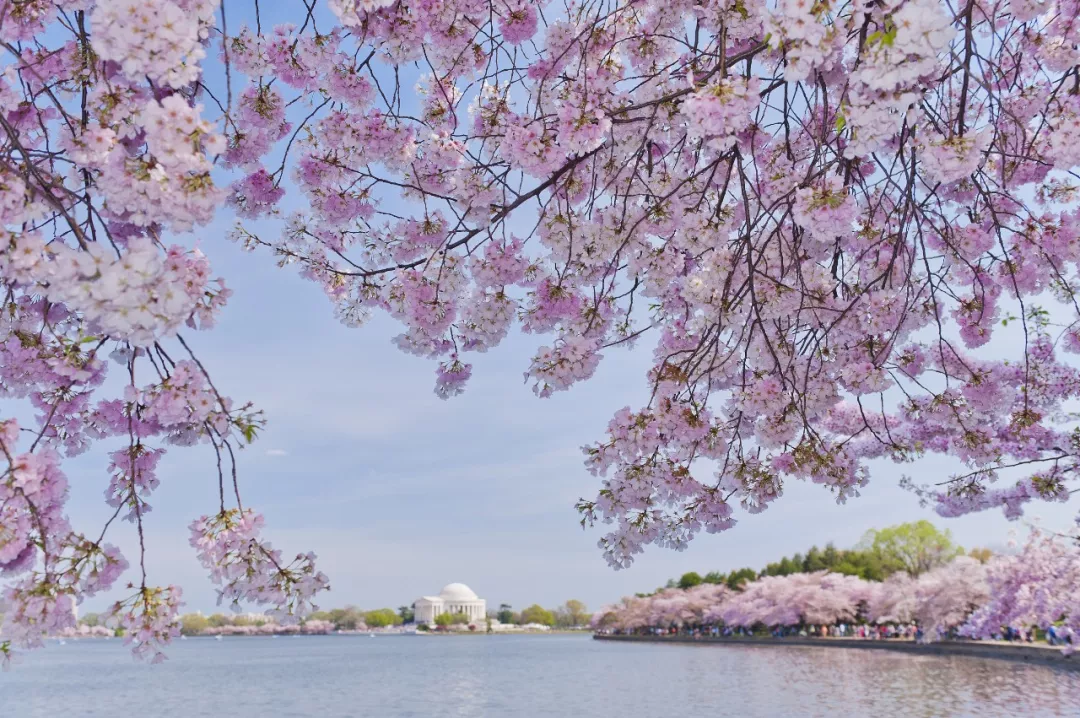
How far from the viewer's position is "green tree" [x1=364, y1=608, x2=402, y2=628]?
484ft

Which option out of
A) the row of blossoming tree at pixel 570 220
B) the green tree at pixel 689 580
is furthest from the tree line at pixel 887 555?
A: the row of blossoming tree at pixel 570 220

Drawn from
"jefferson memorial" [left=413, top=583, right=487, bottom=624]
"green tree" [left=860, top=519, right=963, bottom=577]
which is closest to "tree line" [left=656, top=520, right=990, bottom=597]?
"green tree" [left=860, top=519, right=963, bottom=577]

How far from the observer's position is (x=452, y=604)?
433 feet

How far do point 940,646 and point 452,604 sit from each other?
10785cm

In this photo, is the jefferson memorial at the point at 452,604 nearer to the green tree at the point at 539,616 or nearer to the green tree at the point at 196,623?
the green tree at the point at 539,616

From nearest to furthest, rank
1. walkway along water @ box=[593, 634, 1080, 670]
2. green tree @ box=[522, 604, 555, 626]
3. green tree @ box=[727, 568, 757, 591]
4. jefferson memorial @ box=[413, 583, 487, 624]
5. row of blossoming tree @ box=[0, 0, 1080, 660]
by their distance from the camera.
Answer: row of blossoming tree @ box=[0, 0, 1080, 660]
walkway along water @ box=[593, 634, 1080, 670]
green tree @ box=[727, 568, 757, 591]
jefferson memorial @ box=[413, 583, 487, 624]
green tree @ box=[522, 604, 555, 626]

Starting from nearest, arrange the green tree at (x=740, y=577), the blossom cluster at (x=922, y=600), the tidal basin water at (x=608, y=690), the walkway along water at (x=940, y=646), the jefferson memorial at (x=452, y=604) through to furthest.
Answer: the tidal basin water at (x=608, y=690), the walkway along water at (x=940, y=646), the blossom cluster at (x=922, y=600), the green tree at (x=740, y=577), the jefferson memorial at (x=452, y=604)

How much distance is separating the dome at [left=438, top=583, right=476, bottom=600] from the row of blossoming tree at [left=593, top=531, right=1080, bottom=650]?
60.4 meters

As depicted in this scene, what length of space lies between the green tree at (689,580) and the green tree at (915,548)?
2028cm

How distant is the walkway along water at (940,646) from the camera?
72.3ft

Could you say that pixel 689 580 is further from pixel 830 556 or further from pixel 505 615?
pixel 505 615

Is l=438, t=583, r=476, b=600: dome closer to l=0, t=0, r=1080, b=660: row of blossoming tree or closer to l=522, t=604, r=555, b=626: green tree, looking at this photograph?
l=522, t=604, r=555, b=626: green tree

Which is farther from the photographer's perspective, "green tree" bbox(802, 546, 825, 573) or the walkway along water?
"green tree" bbox(802, 546, 825, 573)

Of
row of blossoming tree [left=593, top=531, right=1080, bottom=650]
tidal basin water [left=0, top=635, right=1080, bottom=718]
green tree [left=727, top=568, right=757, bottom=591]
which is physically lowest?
tidal basin water [left=0, top=635, right=1080, bottom=718]
